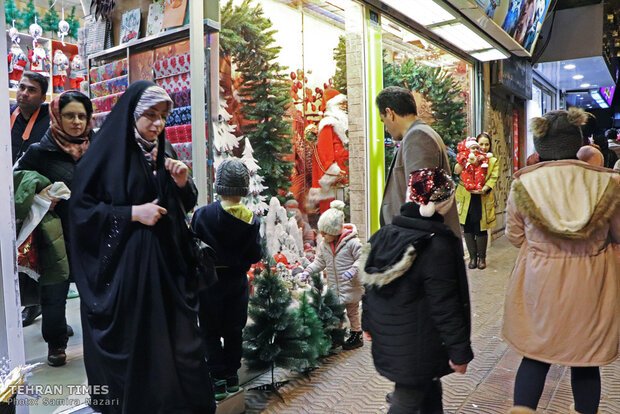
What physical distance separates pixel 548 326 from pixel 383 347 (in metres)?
0.88

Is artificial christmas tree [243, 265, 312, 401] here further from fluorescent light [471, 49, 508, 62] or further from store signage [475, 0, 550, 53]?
fluorescent light [471, 49, 508, 62]

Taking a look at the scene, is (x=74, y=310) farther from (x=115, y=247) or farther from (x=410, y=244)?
(x=410, y=244)

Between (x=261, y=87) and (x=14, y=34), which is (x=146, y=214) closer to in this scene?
(x=14, y=34)

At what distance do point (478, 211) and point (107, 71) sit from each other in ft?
16.8

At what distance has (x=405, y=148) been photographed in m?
3.13

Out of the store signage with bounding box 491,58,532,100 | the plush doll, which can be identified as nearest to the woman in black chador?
the plush doll

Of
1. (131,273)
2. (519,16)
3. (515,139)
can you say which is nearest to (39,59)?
(131,273)

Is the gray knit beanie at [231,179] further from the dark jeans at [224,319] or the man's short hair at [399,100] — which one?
the man's short hair at [399,100]

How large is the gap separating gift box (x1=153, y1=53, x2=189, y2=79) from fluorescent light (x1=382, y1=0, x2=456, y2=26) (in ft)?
10.1

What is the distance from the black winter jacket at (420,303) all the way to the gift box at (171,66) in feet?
6.78

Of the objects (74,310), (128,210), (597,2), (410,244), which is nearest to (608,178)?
(410,244)

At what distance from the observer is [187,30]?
3.47 meters

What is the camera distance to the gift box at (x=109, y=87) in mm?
3695

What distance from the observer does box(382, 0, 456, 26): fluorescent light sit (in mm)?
5792
